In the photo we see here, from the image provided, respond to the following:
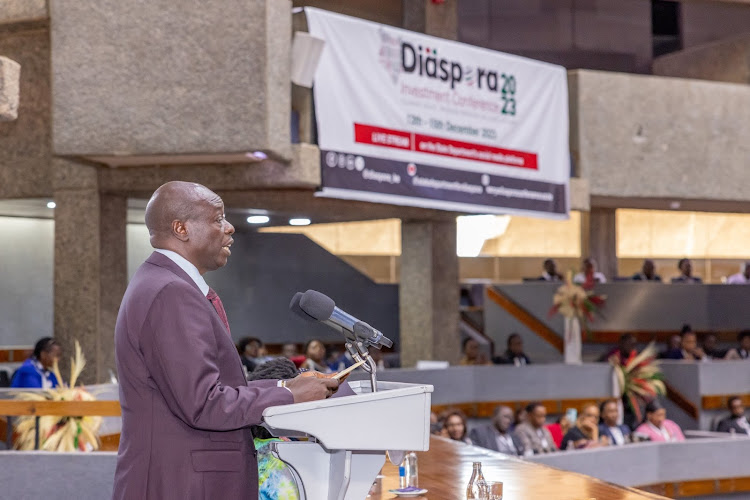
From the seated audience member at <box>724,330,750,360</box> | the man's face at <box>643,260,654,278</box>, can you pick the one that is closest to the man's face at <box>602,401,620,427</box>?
the seated audience member at <box>724,330,750,360</box>

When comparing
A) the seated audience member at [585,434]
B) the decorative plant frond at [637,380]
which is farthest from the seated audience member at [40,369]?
the decorative plant frond at [637,380]

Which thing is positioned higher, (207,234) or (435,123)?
(435,123)

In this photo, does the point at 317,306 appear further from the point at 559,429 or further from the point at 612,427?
the point at 612,427

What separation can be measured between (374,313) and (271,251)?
181cm

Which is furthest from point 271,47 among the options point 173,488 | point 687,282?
point 687,282

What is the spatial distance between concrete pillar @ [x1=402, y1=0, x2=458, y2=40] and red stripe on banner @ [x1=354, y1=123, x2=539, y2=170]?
1.93 m

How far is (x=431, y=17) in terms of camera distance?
10.9m

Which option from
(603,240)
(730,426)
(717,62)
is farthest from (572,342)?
(717,62)

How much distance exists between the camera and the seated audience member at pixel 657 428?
9.31 metres

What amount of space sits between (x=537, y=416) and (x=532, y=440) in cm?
28

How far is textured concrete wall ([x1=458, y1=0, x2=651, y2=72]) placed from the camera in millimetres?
17344

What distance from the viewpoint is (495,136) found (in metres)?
9.54

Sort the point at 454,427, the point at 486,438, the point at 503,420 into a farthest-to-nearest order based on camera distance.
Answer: the point at 503,420 < the point at 486,438 < the point at 454,427

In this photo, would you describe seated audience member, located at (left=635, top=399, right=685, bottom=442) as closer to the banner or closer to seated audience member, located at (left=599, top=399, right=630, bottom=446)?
seated audience member, located at (left=599, top=399, right=630, bottom=446)
